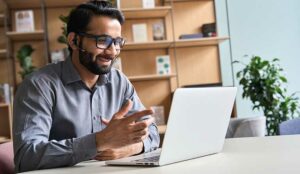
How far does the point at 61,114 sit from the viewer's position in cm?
153

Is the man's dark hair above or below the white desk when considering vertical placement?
above

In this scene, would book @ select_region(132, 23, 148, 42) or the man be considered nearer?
the man

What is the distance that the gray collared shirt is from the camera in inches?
50.8

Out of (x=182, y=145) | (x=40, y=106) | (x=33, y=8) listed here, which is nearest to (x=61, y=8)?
(x=33, y=8)

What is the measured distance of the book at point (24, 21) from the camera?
159 inches

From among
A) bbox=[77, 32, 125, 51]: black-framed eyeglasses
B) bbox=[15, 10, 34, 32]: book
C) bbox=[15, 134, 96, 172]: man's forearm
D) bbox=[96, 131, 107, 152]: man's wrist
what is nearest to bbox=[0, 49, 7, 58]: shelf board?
bbox=[15, 10, 34, 32]: book

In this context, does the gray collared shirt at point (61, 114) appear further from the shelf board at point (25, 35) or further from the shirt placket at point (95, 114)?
the shelf board at point (25, 35)

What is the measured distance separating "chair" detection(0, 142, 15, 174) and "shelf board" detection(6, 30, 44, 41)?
2.61m

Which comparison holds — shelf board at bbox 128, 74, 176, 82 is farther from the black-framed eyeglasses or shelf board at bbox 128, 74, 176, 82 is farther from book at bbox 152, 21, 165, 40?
the black-framed eyeglasses

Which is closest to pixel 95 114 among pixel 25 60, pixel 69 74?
pixel 69 74

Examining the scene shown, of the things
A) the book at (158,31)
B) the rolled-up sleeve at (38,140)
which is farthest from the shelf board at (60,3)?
the rolled-up sleeve at (38,140)

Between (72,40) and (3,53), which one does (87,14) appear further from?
(3,53)

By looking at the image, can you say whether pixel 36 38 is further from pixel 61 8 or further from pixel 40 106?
pixel 40 106

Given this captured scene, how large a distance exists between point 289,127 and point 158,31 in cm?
235
